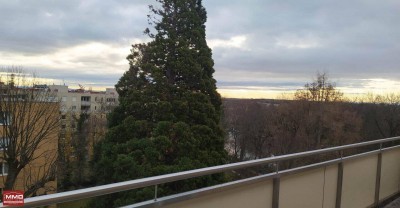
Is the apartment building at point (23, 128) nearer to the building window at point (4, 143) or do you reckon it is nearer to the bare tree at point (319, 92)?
the building window at point (4, 143)

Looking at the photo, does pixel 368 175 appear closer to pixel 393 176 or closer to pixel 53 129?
pixel 393 176

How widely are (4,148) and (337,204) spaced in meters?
27.9

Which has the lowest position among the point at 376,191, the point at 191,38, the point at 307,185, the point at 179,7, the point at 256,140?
the point at 256,140

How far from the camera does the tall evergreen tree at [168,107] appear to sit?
23.6 metres

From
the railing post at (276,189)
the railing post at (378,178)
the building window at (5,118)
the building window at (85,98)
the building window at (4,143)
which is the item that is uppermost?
the railing post at (276,189)

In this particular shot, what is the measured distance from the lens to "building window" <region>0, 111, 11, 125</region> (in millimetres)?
29236

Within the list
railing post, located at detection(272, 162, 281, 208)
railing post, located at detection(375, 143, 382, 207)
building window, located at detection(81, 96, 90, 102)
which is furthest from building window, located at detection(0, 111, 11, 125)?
building window, located at detection(81, 96, 90, 102)

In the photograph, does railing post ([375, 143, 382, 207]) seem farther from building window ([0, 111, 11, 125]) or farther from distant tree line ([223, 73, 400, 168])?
distant tree line ([223, 73, 400, 168])

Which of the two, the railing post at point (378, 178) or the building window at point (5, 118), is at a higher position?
the railing post at point (378, 178)

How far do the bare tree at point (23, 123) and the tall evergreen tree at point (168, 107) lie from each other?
5.95 meters

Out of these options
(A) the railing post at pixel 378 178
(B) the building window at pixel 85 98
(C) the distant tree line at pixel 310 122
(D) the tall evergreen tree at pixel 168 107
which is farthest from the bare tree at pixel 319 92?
(B) the building window at pixel 85 98

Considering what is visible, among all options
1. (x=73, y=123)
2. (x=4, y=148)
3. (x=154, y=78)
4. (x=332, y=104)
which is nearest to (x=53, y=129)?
(x=4, y=148)

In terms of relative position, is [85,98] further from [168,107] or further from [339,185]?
[339,185]

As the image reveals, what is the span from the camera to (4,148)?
28297mm
